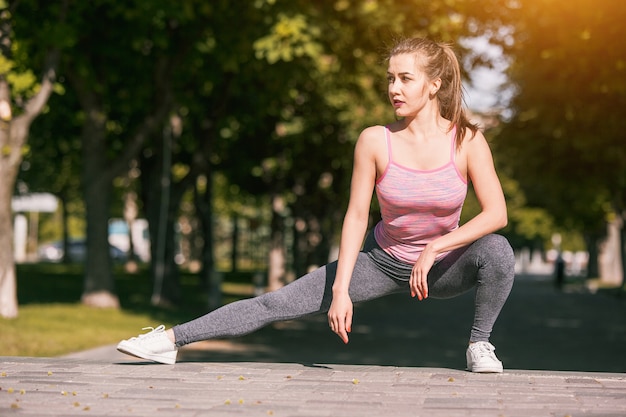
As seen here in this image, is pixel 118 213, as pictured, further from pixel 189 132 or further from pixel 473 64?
pixel 473 64

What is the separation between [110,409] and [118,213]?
6683 centimetres

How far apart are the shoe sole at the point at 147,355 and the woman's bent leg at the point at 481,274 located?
140 centimetres

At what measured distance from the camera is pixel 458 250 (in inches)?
237

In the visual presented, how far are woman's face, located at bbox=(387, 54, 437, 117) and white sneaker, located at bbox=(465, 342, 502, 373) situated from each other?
1257 millimetres

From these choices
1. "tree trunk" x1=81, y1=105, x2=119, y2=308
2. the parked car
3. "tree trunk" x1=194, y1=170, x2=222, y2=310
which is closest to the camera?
"tree trunk" x1=81, y1=105, x2=119, y2=308

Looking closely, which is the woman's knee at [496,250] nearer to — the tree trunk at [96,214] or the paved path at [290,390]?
the paved path at [290,390]

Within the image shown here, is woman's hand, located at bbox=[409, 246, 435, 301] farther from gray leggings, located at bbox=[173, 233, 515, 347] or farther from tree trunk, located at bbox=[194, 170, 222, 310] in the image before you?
tree trunk, located at bbox=[194, 170, 222, 310]

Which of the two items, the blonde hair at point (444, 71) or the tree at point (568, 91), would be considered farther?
the tree at point (568, 91)

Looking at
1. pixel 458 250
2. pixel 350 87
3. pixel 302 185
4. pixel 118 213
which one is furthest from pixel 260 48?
pixel 118 213

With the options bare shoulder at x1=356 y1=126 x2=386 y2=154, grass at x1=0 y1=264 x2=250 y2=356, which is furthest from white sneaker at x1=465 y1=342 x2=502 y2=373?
grass at x1=0 y1=264 x2=250 y2=356

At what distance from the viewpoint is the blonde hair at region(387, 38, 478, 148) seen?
5871 millimetres

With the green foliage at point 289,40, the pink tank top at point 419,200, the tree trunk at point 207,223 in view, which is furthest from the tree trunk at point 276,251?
the pink tank top at point 419,200

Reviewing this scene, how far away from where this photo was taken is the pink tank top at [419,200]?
19.0 feet

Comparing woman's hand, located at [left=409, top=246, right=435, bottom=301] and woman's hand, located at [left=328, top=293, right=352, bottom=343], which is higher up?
woman's hand, located at [left=409, top=246, right=435, bottom=301]
